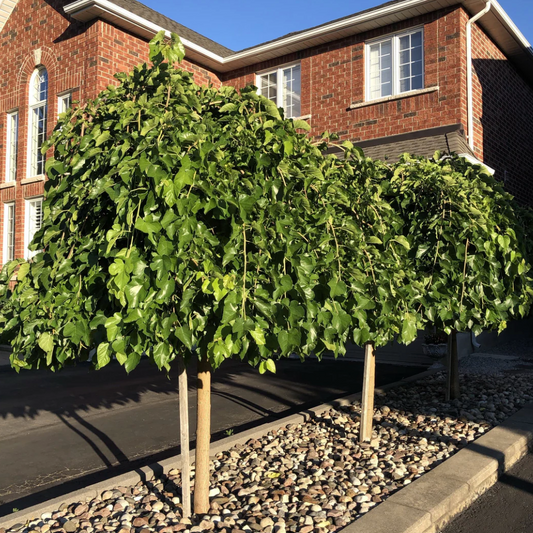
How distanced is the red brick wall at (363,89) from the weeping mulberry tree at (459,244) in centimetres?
693

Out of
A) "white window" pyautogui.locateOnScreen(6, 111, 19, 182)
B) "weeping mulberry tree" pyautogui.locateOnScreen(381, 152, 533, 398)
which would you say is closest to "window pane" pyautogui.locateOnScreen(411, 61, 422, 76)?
"weeping mulberry tree" pyautogui.locateOnScreen(381, 152, 533, 398)

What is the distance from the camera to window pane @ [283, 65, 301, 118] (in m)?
15.1

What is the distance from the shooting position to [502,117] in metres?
14.2

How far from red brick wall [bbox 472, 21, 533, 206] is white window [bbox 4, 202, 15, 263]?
12.8 m

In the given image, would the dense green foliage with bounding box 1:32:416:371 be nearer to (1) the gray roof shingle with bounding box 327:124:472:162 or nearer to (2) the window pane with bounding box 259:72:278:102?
(1) the gray roof shingle with bounding box 327:124:472:162

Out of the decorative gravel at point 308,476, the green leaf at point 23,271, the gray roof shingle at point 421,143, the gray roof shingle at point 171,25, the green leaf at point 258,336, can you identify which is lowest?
the decorative gravel at point 308,476

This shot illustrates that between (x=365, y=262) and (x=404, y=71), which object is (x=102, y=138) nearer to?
(x=365, y=262)

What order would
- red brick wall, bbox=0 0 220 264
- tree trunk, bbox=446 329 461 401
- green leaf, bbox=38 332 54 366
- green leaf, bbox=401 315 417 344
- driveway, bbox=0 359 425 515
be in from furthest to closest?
red brick wall, bbox=0 0 220 264 → tree trunk, bbox=446 329 461 401 → driveway, bbox=0 359 425 515 → green leaf, bbox=401 315 417 344 → green leaf, bbox=38 332 54 366

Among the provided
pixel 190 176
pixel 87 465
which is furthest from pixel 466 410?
pixel 190 176

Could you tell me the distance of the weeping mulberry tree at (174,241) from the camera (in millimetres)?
2883

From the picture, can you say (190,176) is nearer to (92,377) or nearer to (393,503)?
(393,503)

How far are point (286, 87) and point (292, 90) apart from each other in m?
0.24

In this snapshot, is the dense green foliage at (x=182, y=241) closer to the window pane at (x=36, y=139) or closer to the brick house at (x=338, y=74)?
the brick house at (x=338, y=74)

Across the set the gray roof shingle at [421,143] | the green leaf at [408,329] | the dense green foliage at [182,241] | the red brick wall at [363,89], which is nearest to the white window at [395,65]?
the red brick wall at [363,89]
